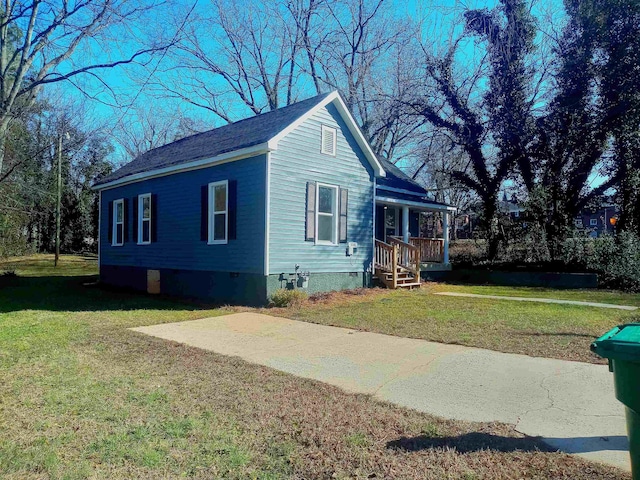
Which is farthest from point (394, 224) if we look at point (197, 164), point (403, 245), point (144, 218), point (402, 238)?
point (144, 218)

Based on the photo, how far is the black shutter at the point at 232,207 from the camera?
11578 mm

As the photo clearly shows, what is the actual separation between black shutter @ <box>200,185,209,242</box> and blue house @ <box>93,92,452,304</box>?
28 millimetres

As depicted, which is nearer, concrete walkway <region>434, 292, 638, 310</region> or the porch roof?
concrete walkway <region>434, 292, 638, 310</region>

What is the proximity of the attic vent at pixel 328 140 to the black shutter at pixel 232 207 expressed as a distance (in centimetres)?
260

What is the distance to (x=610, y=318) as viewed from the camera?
28.9 ft

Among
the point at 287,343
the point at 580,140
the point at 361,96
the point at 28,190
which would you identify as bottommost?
the point at 287,343

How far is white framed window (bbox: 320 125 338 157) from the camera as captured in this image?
12.4 meters

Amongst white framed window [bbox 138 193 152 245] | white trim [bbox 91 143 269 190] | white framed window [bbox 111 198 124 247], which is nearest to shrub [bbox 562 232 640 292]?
white trim [bbox 91 143 269 190]

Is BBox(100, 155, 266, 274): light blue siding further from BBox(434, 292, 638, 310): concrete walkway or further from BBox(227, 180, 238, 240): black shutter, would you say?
BBox(434, 292, 638, 310): concrete walkway

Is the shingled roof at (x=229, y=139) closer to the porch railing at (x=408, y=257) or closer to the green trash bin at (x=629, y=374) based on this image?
the porch railing at (x=408, y=257)

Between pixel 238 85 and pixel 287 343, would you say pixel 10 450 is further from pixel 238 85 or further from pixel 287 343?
pixel 238 85

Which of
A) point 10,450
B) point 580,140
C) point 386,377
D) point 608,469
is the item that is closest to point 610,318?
point 386,377

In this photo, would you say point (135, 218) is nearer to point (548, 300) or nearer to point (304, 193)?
point (304, 193)

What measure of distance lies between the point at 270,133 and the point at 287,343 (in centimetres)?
606
